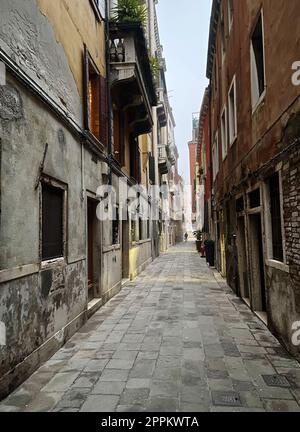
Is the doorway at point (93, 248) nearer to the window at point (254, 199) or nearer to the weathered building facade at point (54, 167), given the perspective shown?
the weathered building facade at point (54, 167)

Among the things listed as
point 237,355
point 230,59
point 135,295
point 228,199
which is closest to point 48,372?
point 237,355

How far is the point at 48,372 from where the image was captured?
413 centimetres

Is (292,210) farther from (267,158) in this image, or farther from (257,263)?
(257,263)

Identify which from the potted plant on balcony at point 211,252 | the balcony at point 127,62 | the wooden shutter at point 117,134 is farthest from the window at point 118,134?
the potted plant on balcony at point 211,252

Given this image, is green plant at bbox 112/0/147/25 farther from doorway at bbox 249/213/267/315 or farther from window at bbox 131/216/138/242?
window at bbox 131/216/138/242

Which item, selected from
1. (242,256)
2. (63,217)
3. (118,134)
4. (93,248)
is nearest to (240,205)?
(242,256)

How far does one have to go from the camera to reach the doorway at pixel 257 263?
272 inches

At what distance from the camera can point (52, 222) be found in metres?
5.10

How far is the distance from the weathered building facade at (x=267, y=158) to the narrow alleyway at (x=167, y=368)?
22.4 inches

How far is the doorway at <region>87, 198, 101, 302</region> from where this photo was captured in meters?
7.80

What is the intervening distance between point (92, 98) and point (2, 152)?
16.1 feet

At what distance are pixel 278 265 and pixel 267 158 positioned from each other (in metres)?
1.71

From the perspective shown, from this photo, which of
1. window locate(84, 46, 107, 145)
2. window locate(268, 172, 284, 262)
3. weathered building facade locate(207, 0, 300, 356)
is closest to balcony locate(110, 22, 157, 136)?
window locate(84, 46, 107, 145)

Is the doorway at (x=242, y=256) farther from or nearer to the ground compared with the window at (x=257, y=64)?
nearer to the ground
